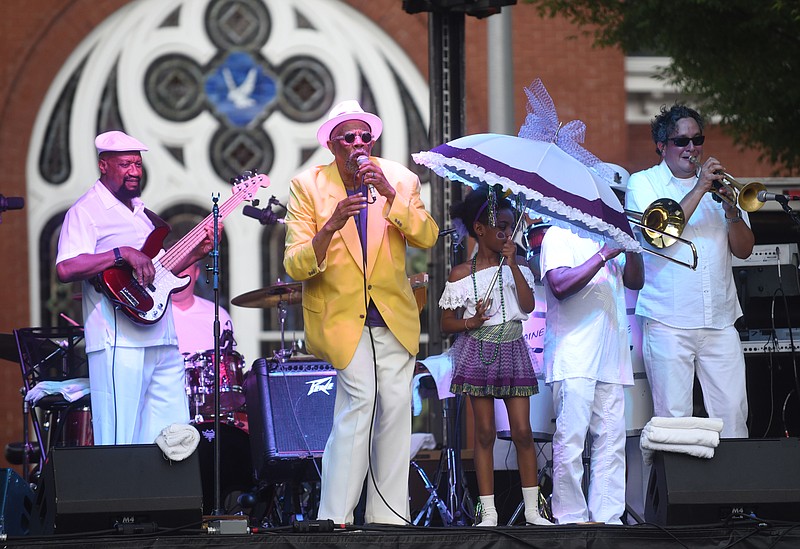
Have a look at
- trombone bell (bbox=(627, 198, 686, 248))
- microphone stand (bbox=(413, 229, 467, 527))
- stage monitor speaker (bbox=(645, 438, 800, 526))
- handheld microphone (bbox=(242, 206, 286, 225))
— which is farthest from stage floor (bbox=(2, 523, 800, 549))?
handheld microphone (bbox=(242, 206, 286, 225))

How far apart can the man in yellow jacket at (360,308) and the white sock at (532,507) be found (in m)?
0.67

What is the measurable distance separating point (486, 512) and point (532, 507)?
0.24 metres

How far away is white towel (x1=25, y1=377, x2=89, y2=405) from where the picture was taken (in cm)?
825

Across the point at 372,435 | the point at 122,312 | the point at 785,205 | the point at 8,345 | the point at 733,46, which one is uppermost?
the point at 733,46

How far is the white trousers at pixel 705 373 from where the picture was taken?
296 inches

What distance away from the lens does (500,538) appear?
6.45 metres

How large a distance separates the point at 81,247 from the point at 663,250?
3.23 m

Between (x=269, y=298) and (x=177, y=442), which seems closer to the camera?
(x=177, y=442)

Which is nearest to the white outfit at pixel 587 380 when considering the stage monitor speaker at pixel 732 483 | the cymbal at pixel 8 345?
the stage monitor speaker at pixel 732 483

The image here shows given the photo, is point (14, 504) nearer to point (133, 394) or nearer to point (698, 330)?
point (133, 394)

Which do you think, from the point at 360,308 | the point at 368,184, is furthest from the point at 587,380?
the point at 368,184

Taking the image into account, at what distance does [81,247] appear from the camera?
757 centimetres

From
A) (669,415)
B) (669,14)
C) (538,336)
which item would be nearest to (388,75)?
(669,14)

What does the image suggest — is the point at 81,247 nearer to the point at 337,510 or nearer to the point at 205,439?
the point at 205,439
